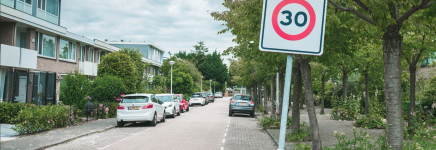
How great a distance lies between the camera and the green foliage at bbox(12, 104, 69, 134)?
1084 centimetres

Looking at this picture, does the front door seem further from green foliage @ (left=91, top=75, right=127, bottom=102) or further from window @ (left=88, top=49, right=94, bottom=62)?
window @ (left=88, top=49, right=94, bottom=62)

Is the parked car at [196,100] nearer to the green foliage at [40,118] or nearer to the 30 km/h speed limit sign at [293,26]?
the green foliage at [40,118]

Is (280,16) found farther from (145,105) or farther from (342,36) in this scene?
(145,105)

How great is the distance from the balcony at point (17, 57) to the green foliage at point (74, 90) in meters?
4.49

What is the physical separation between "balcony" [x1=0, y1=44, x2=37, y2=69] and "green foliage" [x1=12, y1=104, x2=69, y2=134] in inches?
237

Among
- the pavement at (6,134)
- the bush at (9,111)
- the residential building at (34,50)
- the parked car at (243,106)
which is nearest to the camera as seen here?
the pavement at (6,134)

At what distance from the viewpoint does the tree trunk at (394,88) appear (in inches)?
213

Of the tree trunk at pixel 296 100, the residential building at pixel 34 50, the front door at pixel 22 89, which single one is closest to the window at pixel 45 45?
the residential building at pixel 34 50

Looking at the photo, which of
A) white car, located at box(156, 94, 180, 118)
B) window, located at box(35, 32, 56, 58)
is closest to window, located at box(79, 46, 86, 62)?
window, located at box(35, 32, 56, 58)

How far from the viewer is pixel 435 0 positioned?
5199mm

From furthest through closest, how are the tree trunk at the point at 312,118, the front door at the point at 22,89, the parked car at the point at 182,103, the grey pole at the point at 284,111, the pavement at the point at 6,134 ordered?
1. the parked car at the point at 182,103
2. the front door at the point at 22,89
3. the pavement at the point at 6,134
4. the tree trunk at the point at 312,118
5. the grey pole at the point at 284,111

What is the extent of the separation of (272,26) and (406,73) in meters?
22.7

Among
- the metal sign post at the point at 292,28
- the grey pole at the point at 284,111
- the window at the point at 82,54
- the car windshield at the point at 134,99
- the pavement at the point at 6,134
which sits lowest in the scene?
the pavement at the point at 6,134

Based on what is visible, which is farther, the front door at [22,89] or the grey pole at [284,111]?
the front door at [22,89]
